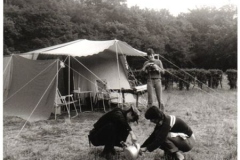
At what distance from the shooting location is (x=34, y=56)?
8750mm

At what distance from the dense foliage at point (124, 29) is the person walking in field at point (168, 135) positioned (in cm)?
1584

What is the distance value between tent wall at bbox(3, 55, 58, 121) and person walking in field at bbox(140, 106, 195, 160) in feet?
10.4

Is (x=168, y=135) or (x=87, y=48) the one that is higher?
(x=87, y=48)

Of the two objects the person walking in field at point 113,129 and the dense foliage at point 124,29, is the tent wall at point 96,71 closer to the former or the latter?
the person walking in field at point 113,129

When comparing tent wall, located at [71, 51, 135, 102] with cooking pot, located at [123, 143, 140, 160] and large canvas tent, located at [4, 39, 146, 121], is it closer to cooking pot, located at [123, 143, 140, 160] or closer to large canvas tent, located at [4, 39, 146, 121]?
large canvas tent, located at [4, 39, 146, 121]

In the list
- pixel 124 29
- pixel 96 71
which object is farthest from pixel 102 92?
pixel 124 29

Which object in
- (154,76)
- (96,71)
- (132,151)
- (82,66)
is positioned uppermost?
(82,66)

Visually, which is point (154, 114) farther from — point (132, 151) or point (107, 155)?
point (107, 155)

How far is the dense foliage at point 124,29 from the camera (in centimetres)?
1897

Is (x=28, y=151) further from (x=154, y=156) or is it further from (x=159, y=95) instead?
(x=159, y=95)

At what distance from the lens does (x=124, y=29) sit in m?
20.8

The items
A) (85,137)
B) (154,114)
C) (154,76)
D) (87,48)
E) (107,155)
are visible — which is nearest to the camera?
(154,114)

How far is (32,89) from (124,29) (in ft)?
49.0

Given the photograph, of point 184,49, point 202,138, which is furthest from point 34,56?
point 184,49
